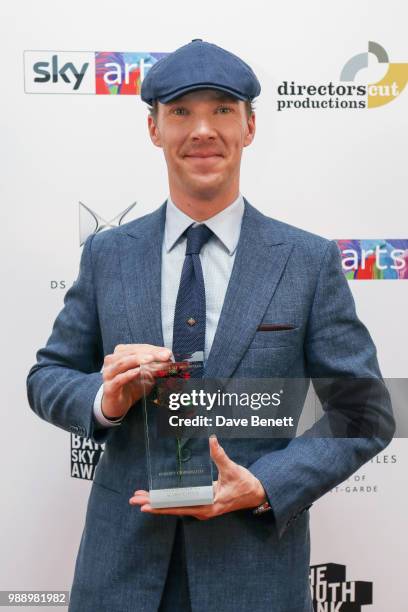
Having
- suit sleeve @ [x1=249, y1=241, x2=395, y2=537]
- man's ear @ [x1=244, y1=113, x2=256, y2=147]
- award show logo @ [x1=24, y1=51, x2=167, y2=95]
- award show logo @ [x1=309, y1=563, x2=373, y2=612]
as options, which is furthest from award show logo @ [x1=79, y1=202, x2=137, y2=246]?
award show logo @ [x1=309, y1=563, x2=373, y2=612]

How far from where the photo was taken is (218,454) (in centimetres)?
87

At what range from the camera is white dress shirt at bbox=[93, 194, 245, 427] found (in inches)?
39.7

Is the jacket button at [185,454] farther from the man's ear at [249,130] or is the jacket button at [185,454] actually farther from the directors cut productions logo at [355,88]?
the directors cut productions logo at [355,88]

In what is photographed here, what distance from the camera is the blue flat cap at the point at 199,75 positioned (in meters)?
0.99

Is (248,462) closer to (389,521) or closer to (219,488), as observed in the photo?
(219,488)

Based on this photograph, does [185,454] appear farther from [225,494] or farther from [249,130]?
[249,130]

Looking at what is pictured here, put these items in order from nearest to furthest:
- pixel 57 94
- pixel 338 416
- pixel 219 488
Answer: pixel 219 488
pixel 338 416
pixel 57 94

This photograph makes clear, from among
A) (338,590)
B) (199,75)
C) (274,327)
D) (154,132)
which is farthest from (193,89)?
(338,590)

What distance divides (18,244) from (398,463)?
1.00 metres

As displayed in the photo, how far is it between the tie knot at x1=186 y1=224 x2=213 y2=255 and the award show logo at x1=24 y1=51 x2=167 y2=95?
631 millimetres

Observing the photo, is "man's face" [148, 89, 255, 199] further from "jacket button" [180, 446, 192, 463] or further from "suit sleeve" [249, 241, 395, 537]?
"jacket button" [180, 446, 192, 463]

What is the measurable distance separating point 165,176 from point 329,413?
0.77 meters

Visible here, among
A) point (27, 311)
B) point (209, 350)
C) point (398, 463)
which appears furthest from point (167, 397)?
point (398, 463)

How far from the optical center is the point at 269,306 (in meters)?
1.00
